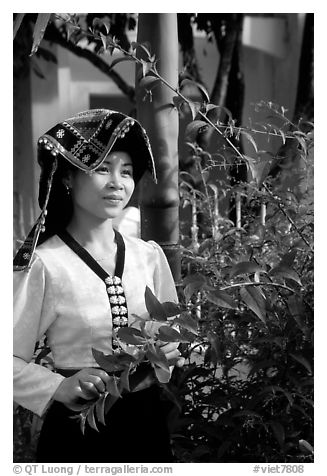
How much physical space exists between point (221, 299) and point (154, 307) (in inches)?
4.6

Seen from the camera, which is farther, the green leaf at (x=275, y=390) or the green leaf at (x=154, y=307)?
the green leaf at (x=275, y=390)

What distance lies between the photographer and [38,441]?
1498 millimetres

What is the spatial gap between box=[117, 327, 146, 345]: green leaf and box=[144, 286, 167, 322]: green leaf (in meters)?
0.04

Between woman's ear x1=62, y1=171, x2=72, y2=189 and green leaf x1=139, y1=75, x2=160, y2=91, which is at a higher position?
green leaf x1=139, y1=75, x2=160, y2=91

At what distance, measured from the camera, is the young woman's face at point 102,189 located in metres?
1.42

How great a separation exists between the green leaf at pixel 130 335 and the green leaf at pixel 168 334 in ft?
0.11

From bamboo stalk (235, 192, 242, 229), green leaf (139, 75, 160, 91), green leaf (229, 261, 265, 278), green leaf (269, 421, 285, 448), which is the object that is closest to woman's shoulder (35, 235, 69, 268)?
green leaf (229, 261, 265, 278)

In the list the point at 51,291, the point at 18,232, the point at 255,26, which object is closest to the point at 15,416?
the point at 51,291

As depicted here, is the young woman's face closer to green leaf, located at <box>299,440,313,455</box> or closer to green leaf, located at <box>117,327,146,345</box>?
green leaf, located at <box>117,327,146,345</box>

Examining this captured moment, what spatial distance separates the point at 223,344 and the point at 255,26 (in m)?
3.29

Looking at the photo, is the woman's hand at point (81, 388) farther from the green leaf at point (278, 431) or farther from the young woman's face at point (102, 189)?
the green leaf at point (278, 431)

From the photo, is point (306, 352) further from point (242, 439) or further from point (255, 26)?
point (255, 26)

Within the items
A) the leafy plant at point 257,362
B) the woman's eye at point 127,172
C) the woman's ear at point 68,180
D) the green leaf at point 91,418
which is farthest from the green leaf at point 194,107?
the green leaf at point 91,418

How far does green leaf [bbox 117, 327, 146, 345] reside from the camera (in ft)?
4.23
